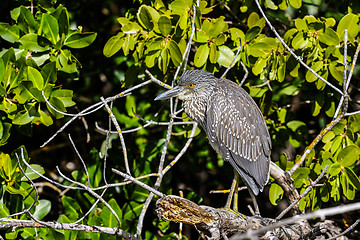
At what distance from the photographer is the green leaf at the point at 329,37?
10.1 feet

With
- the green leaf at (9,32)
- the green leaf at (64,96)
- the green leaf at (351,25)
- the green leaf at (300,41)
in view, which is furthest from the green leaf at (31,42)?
the green leaf at (351,25)

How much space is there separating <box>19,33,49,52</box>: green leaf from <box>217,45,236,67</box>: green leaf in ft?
3.83

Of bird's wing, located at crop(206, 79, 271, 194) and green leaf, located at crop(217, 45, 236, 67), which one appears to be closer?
green leaf, located at crop(217, 45, 236, 67)

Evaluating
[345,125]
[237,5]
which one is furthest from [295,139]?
[237,5]

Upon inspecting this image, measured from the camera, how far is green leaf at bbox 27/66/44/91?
2977mm

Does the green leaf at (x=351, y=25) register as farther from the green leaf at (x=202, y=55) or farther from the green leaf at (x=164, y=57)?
the green leaf at (x=164, y=57)

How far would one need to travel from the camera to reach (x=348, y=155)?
3.04 metres

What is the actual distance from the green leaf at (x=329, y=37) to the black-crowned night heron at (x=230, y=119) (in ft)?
2.09

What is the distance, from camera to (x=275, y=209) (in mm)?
4707

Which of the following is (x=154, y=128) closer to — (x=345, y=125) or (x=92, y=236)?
(x=92, y=236)

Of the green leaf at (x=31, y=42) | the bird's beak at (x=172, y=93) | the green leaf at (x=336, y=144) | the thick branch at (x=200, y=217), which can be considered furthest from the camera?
the bird's beak at (x=172, y=93)

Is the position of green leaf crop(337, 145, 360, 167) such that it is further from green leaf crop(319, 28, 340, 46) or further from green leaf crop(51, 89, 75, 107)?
green leaf crop(51, 89, 75, 107)

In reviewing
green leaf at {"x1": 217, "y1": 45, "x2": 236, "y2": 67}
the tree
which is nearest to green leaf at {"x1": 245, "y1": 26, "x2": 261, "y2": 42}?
the tree

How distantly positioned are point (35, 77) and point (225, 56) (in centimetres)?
124
